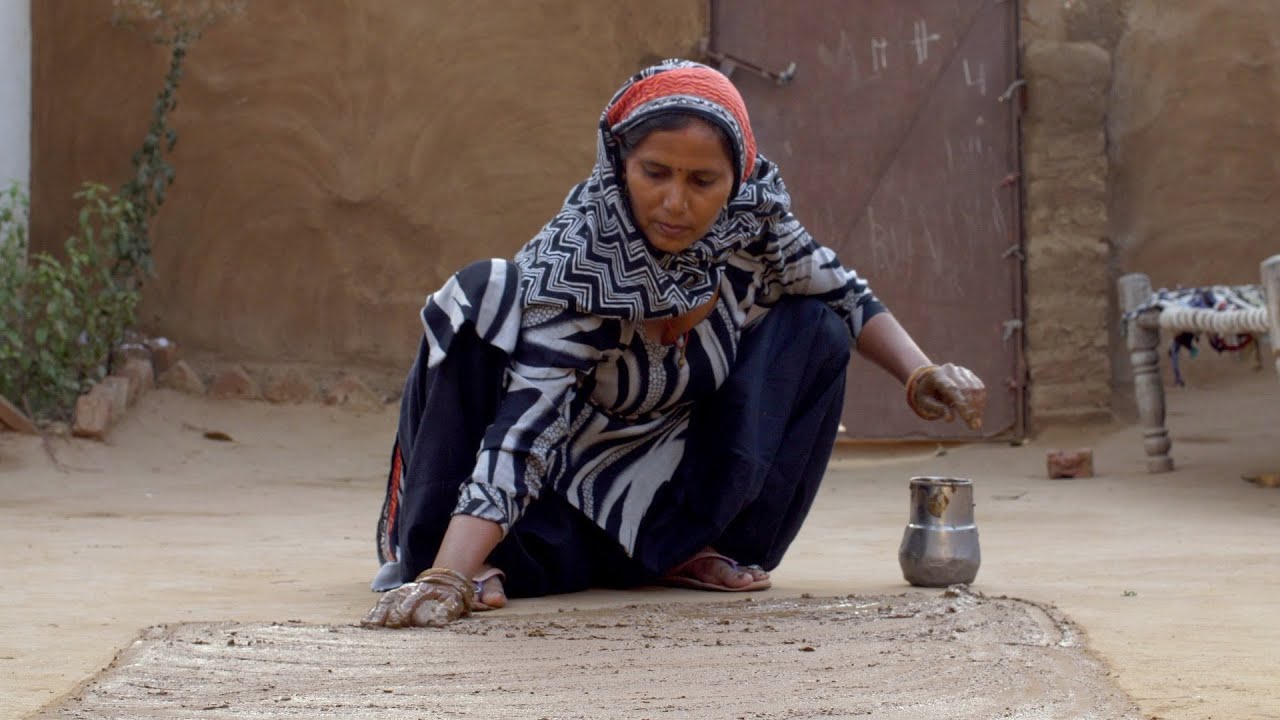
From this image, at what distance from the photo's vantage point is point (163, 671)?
2119 mm

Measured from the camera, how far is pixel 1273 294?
4.81 meters

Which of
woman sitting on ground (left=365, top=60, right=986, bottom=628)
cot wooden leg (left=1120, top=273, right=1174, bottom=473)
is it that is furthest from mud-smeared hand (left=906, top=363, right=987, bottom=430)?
cot wooden leg (left=1120, top=273, right=1174, bottom=473)

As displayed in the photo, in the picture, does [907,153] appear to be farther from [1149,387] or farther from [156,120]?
[156,120]

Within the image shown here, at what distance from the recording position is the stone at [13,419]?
6.10 metres

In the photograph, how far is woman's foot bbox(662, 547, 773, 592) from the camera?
3062mm

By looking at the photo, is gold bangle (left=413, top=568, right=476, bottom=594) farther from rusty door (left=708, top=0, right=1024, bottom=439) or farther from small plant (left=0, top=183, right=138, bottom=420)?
rusty door (left=708, top=0, right=1024, bottom=439)

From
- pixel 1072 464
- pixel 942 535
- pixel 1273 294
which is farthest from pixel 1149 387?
pixel 942 535

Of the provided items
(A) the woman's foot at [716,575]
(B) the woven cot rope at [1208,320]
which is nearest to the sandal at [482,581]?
(A) the woman's foot at [716,575]

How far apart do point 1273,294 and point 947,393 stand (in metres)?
2.43

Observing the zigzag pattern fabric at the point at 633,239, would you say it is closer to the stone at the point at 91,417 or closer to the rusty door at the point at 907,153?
the stone at the point at 91,417

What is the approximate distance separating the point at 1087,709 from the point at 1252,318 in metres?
3.79

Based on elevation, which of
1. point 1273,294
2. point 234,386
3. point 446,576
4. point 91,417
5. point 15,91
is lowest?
point 446,576

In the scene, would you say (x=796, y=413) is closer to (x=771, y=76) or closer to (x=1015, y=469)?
(x=1015, y=469)

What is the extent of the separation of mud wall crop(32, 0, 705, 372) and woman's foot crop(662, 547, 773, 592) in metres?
4.41
